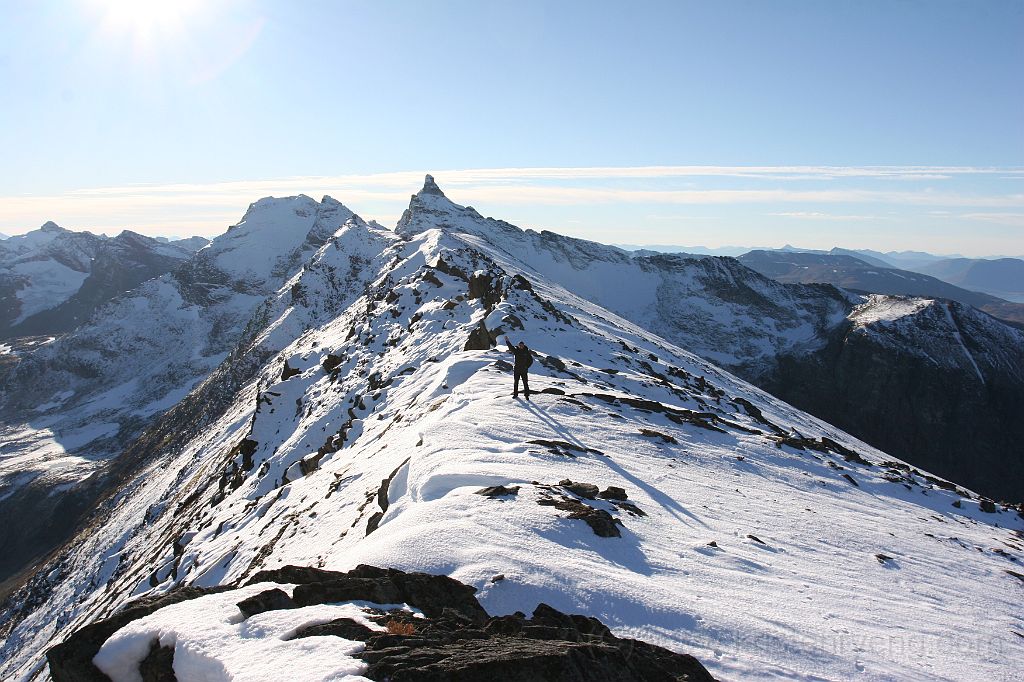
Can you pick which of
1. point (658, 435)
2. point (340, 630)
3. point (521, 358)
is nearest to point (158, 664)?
point (340, 630)

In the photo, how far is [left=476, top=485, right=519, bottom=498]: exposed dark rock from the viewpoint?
35.4ft

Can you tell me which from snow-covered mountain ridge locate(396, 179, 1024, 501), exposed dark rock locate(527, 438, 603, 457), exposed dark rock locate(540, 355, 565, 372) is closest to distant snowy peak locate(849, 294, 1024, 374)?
snow-covered mountain ridge locate(396, 179, 1024, 501)

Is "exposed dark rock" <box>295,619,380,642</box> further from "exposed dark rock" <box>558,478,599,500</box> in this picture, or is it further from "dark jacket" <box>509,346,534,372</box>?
"dark jacket" <box>509,346,534,372</box>

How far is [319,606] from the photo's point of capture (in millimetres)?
7145

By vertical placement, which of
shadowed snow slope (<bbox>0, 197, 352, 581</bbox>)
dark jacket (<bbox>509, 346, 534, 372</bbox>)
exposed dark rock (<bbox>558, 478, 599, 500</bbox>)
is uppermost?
dark jacket (<bbox>509, 346, 534, 372</bbox>)

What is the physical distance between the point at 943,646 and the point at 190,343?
14402 cm

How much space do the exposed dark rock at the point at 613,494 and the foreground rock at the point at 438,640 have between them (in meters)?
5.17

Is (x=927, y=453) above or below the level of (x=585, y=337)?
below

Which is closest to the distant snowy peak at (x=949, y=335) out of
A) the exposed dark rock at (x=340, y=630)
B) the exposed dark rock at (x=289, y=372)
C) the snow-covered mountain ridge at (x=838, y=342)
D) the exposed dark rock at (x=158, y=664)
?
the snow-covered mountain ridge at (x=838, y=342)

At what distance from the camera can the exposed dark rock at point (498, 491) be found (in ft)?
35.4

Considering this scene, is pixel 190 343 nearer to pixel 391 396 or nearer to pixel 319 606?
pixel 391 396

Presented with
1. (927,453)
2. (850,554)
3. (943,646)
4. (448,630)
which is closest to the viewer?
(448,630)

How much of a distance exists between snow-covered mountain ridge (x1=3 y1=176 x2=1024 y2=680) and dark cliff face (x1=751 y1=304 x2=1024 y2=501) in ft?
195

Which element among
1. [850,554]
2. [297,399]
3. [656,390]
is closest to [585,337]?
[656,390]
